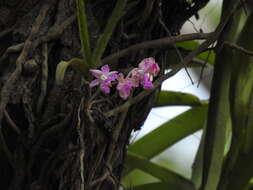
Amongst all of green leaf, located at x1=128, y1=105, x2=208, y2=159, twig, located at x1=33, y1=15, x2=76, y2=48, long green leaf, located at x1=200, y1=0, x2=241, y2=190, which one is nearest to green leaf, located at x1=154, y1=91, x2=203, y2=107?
green leaf, located at x1=128, y1=105, x2=208, y2=159

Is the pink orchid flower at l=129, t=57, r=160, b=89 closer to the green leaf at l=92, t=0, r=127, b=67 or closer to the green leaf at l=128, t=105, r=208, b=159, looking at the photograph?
the green leaf at l=92, t=0, r=127, b=67

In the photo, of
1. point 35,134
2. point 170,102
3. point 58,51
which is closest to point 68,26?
point 58,51

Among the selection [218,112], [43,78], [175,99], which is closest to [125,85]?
[43,78]

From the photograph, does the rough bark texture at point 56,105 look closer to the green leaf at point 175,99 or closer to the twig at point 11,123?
the twig at point 11,123

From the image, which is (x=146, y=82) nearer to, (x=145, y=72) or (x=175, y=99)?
(x=145, y=72)

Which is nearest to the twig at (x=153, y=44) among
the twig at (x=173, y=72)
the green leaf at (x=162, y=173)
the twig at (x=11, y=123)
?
the twig at (x=173, y=72)

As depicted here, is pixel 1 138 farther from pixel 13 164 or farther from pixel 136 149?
pixel 136 149
